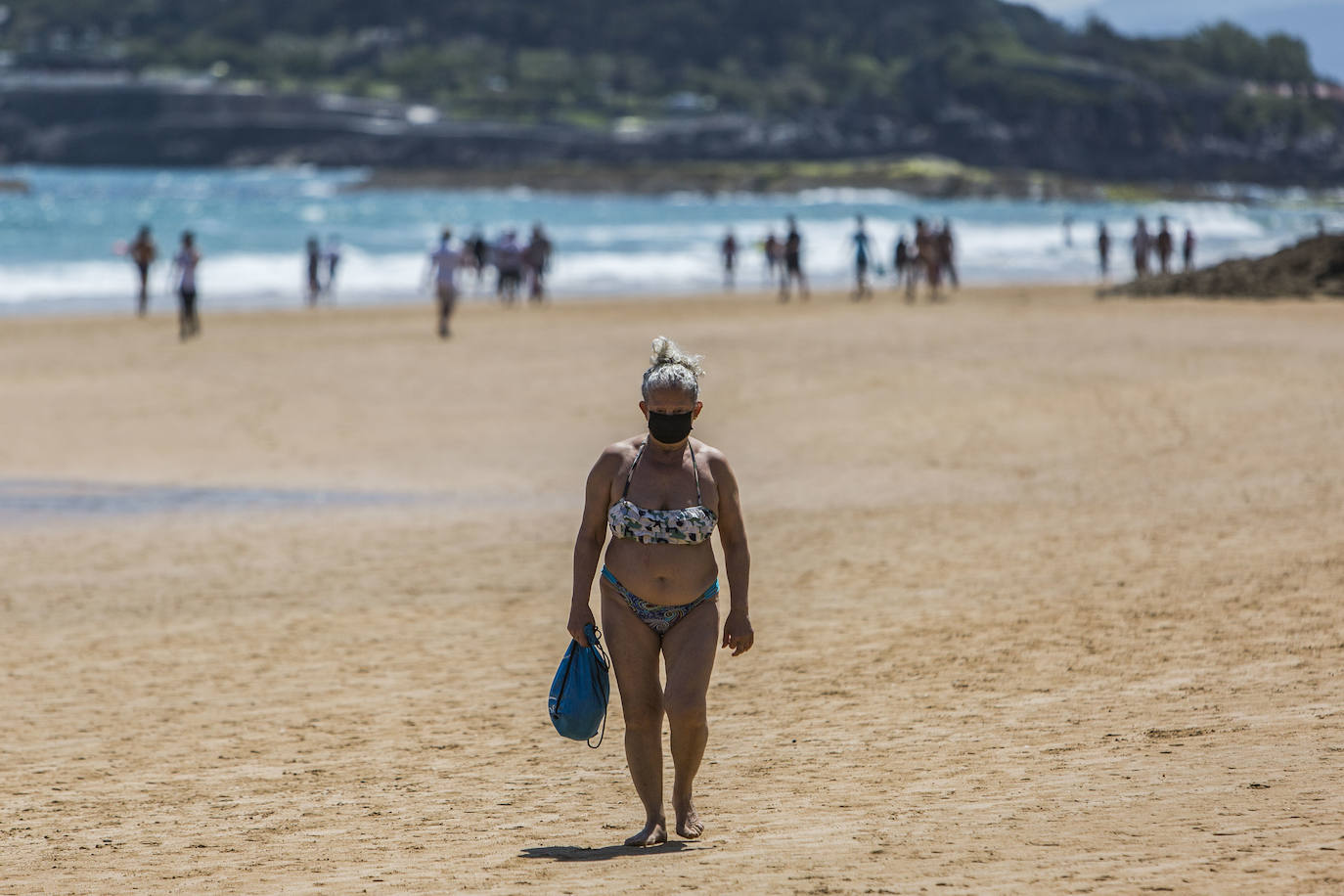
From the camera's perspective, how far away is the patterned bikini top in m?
4.92

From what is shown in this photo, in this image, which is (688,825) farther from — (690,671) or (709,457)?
(709,457)

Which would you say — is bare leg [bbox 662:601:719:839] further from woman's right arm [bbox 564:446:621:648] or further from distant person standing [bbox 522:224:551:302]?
distant person standing [bbox 522:224:551:302]

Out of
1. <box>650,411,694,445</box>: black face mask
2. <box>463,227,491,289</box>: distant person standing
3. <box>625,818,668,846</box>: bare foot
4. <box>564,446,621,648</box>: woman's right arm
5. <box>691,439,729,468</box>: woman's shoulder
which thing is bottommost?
<box>625,818,668,846</box>: bare foot

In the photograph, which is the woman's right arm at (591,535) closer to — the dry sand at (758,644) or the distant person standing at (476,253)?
the dry sand at (758,644)

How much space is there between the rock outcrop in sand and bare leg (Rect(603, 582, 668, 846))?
25798 millimetres

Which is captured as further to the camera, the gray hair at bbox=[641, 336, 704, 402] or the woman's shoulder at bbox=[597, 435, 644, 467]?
the woman's shoulder at bbox=[597, 435, 644, 467]

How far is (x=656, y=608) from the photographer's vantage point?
499 cm

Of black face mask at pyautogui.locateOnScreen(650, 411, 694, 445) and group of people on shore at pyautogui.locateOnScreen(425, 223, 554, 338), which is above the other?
group of people on shore at pyautogui.locateOnScreen(425, 223, 554, 338)

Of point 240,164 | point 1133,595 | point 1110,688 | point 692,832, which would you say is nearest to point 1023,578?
point 1133,595

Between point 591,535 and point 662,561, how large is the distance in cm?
27

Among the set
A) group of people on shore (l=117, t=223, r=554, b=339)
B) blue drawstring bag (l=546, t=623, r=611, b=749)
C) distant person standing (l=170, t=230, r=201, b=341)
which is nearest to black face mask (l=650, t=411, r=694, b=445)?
blue drawstring bag (l=546, t=623, r=611, b=749)

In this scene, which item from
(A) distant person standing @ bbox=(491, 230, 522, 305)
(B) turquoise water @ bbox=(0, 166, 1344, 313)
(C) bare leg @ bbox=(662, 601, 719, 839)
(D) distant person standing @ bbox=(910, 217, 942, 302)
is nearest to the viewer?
(C) bare leg @ bbox=(662, 601, 719, 839)

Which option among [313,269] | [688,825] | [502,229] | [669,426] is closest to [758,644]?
[688,825]

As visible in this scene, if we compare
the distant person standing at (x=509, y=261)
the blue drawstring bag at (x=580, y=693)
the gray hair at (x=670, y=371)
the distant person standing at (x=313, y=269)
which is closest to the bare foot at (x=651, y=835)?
the blue drawstring bag at (x=580, y=693)
